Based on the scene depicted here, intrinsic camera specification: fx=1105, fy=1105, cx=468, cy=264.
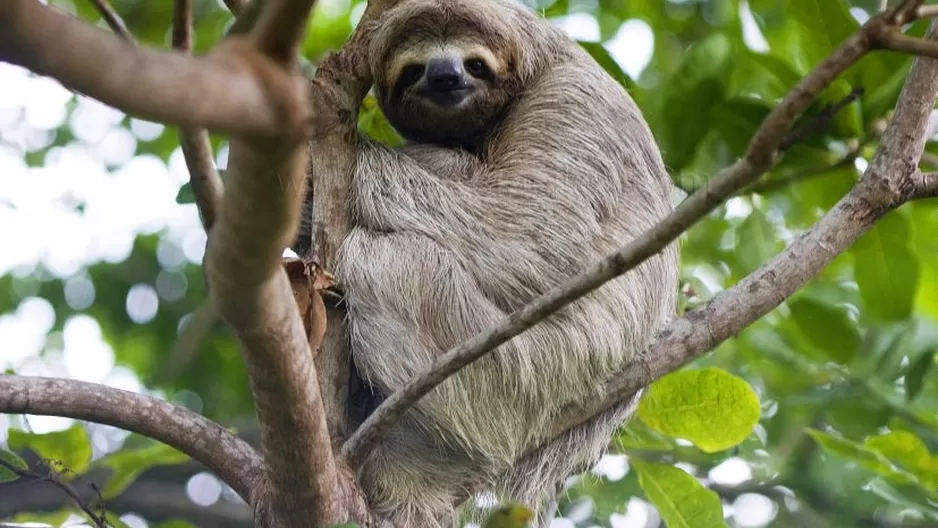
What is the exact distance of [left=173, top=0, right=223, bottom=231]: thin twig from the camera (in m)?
3.18

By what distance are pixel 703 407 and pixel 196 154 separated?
3.63 m

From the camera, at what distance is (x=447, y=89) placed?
6.46 meters

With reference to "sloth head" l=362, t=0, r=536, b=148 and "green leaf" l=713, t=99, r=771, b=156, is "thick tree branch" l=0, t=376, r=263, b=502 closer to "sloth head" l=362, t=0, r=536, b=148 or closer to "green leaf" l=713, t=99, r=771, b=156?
"sloth head" l=362, t=0, r=536, b=148

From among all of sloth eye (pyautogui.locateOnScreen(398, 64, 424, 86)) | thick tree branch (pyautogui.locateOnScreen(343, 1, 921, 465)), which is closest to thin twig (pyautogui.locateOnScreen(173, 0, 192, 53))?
thick tree branch (pyautogui.locateOnScreen(343, 1, 921, 465))

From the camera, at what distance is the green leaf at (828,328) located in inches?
295

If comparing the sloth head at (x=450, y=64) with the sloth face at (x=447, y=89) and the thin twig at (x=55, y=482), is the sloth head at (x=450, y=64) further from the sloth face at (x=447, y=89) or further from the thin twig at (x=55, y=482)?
the thin twig at (x=55, y=482)

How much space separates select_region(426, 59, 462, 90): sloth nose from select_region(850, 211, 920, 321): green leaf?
2.61 meters

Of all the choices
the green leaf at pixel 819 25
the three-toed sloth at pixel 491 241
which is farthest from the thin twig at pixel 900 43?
the green leaf at pixel 819 25

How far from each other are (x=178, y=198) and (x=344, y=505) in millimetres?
2462

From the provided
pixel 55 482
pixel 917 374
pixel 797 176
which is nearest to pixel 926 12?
pixel 797 176

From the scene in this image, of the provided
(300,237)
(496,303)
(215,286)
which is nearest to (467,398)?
(496,303)

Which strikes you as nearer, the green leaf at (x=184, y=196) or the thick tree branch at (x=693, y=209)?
the thick tree branch at (x=693, y=209)

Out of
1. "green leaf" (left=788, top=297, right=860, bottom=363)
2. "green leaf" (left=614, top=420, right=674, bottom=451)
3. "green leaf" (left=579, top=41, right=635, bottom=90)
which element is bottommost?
"green leaf" (left=614, top=420, right=674, bottom=451)

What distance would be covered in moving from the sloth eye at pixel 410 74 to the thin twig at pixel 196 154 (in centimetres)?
340
